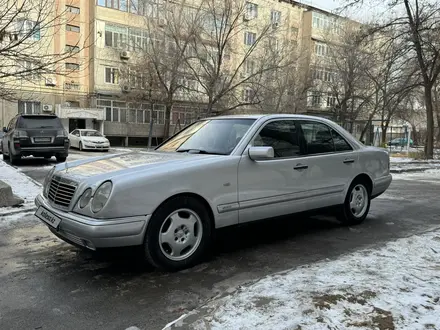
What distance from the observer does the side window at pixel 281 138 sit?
4.82 m

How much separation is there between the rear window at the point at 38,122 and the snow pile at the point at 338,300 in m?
12.0

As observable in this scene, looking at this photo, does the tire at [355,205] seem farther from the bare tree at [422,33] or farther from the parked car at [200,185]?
the bare tree at [422,33]

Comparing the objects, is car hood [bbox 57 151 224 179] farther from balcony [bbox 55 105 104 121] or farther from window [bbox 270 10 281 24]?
balcony [bbox 55 105 104 121]

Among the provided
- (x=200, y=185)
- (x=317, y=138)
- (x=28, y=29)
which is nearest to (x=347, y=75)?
(x=28, y=29)

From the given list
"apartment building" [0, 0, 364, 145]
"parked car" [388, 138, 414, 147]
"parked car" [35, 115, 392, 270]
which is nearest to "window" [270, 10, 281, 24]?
"apartment building" [0, 0, 364, 145]

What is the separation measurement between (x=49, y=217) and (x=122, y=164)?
90 centimetres

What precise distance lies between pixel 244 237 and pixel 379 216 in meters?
2.76

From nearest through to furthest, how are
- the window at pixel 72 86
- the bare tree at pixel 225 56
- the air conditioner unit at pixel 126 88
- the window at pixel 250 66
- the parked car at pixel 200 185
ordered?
the parked car at pixel 200 185 → the bare tree at pixel 225 56 → the window at pixel 250 66 → the air conditioner unit at pixel 126 88 → the window at pixel 72 86

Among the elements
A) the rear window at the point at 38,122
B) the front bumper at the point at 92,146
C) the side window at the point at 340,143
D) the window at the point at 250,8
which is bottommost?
the front bumper at the point at 92,146

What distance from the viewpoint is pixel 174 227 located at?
3.97m

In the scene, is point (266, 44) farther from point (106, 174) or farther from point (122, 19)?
point (106, 174)

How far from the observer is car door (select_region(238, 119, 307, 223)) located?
446cm

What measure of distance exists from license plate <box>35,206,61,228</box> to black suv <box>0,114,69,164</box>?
9774 mm

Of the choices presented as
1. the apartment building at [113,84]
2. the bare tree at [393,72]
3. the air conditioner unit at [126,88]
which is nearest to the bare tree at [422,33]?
the bare tree at [393,72]
